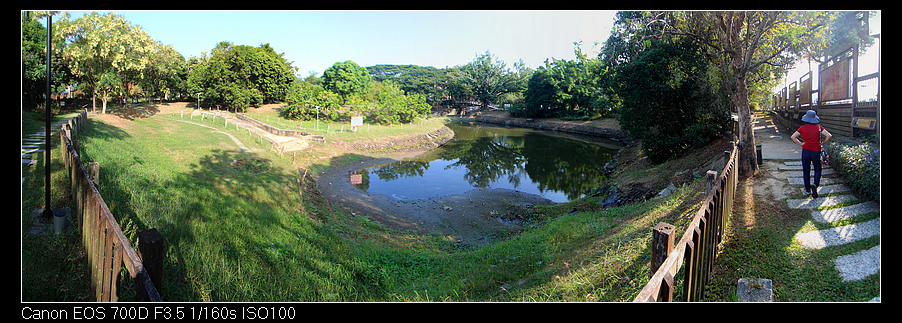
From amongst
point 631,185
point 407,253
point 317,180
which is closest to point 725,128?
point 631,185

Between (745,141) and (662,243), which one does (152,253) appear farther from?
(745,141)

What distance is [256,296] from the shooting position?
467cm

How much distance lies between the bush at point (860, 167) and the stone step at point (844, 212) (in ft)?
0.43

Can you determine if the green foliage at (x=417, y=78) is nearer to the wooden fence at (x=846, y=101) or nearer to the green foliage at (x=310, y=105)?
the green foliage at (x=310, y=105)

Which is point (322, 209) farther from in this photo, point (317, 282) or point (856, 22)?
point (856, 22)

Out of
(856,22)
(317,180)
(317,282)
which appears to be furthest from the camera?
(317,180)

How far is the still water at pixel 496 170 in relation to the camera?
18.6 meters

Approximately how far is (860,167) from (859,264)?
10.8 feet

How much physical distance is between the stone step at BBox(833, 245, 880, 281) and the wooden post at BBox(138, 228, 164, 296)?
239 inches

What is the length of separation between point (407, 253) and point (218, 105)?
40.6 meters

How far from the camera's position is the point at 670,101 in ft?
56.3

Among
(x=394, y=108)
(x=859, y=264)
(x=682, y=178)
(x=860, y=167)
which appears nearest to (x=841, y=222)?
(x=859, y=264)

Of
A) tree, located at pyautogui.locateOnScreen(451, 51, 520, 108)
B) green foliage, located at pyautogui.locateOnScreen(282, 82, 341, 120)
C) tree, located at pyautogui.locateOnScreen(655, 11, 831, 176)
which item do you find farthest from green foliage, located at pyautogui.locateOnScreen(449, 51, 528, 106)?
tree, located at pyautogui.locateOnScreen(655, 11, 831, 176)

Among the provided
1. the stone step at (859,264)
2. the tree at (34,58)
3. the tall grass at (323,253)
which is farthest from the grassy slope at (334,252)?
the tree at (34,58)
